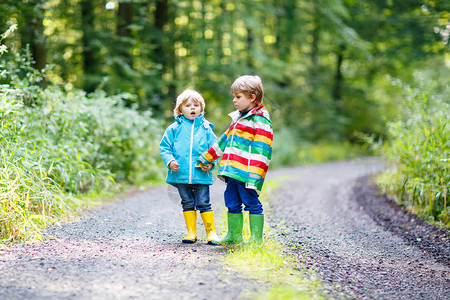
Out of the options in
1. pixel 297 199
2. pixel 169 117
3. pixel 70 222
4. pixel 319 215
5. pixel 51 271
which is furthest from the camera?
pixel 169 117

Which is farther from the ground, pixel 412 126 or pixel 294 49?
pixel 294 49

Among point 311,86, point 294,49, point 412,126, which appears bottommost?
point 412,126

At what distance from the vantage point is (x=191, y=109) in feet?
14.6

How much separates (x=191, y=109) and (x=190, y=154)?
18.8 inches

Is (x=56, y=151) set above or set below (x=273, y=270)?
above

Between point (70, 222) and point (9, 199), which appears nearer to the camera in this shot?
point (9, 199)

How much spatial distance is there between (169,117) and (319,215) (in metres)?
7.12

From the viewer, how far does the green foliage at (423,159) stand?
6.13m

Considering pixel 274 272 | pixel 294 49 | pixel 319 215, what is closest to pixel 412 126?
pixel 319 215

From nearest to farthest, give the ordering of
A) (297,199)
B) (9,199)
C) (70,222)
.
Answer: (9,199)
(70,222)
(297,199)

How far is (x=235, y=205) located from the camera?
4355 millimetres

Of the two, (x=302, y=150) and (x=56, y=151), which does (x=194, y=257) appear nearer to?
(x=56, y=151)

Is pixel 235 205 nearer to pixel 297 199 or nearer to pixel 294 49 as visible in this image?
pixel 297 199

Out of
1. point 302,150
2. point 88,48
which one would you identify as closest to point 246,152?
point 88,48
